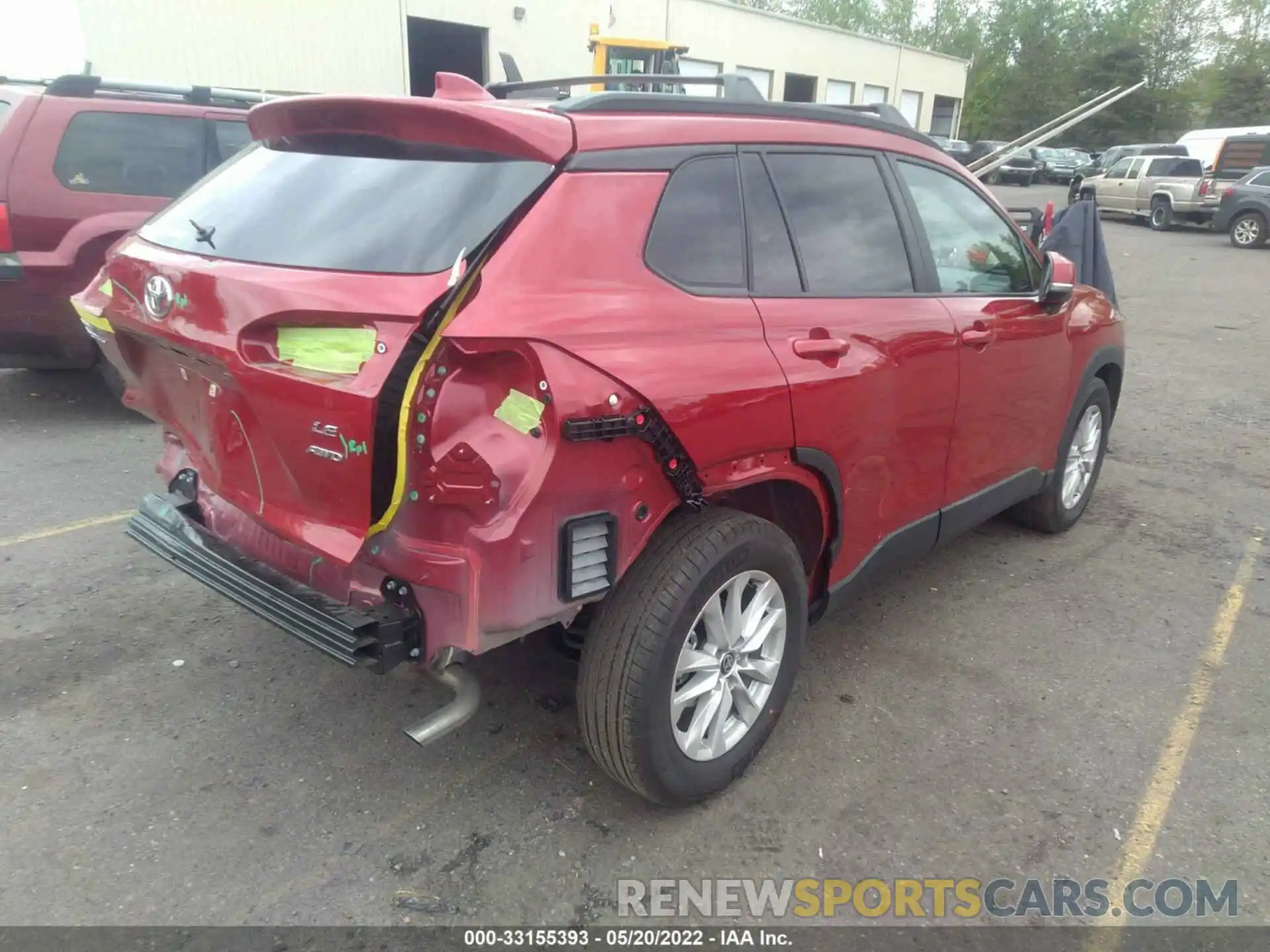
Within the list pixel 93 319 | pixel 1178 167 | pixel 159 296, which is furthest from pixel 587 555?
pixel 1178 167

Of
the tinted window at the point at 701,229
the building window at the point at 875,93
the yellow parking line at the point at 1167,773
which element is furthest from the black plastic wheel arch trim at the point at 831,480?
the building window at the point at 875,93

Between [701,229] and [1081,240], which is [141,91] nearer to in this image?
[701,229]

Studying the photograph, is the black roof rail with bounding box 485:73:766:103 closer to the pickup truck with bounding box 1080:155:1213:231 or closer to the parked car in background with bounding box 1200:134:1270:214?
the pickup truck with bounding box 1080:155:1213:231

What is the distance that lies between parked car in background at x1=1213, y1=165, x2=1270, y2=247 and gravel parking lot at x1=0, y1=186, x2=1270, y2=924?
18.3 meters

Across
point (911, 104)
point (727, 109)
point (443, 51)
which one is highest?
point (443, 51)

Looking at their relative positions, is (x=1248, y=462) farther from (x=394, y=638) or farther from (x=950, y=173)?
(x=394, y=638)

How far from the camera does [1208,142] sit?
23906mm

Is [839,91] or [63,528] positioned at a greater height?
[839,91]

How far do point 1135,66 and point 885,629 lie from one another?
187 feet

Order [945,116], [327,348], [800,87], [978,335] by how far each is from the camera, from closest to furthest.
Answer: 1. [327,348]
2. [978,335]
3. [800,87]
4. [945,116]

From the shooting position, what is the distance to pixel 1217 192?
21.0 meters

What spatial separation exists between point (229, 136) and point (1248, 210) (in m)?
20.2

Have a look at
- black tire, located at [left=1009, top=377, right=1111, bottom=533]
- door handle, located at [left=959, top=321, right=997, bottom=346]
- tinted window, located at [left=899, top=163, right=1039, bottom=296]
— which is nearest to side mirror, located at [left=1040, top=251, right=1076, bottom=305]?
tinted window, located at [left=899, top=163, right=1039, bottom=296]

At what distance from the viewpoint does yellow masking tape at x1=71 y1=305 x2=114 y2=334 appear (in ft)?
9.14
